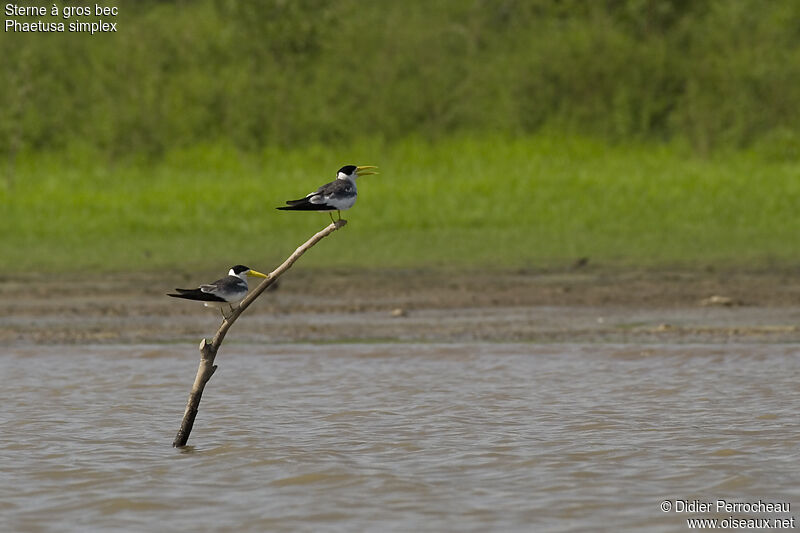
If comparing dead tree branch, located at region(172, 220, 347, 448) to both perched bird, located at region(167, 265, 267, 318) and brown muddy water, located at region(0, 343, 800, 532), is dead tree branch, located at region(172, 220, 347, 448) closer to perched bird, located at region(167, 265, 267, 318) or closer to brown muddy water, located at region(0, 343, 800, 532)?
perched bird, located at region(167, 265, 267, 318)

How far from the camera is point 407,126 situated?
24.3 metres

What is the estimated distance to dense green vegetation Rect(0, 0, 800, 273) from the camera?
1872 cm

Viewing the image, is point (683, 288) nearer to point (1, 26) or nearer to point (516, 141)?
point (516, 141)

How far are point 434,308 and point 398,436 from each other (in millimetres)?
5416

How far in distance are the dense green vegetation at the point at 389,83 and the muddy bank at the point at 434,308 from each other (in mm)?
8212

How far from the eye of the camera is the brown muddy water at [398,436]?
658cm

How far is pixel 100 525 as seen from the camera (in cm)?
639

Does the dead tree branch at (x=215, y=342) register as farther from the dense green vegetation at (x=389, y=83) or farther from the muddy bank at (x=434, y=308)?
the dense green vegetation at (x=389, y=83)

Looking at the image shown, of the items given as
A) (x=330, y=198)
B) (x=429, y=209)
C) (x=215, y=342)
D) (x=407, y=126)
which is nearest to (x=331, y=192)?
(x=330, y=198)

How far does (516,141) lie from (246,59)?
5.12 metres

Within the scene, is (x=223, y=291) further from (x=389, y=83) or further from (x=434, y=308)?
(x=389, y=83)

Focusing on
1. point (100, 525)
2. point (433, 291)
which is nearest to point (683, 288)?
point (433, 291)

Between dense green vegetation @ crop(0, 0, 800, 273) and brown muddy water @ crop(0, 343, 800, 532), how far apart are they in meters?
6.55

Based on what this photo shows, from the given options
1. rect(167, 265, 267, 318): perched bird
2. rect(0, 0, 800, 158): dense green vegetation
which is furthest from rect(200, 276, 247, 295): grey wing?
rect(0, 0, 800, 158): dense green vegetation
